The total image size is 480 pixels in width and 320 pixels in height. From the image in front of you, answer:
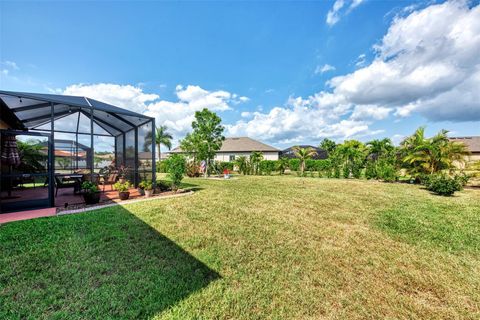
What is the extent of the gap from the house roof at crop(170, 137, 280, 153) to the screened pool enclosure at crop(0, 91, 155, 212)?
64.7 ft

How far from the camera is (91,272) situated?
2.94m

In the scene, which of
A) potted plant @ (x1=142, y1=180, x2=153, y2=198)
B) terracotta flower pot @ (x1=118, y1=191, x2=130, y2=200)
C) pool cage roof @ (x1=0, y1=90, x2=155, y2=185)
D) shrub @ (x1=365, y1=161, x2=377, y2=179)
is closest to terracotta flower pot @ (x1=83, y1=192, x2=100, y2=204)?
terracotta flower pot @ (x1=118, y1=191, x2=130, y2=200)

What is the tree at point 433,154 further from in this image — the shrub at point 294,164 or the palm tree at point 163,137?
the palm tree at point 163,137

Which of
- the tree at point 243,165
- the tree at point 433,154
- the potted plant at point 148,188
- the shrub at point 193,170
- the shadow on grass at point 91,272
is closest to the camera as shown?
the shadow on grass at point 91,272

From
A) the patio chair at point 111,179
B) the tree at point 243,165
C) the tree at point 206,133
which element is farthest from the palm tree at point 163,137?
the patio chair at point 111,179

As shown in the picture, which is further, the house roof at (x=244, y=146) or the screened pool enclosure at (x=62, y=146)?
the house roof at (x=244, y=146)

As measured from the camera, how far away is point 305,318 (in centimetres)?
220

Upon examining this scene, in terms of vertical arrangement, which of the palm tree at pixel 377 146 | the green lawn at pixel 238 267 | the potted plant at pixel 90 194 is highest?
the palm tree at pixel 377 146

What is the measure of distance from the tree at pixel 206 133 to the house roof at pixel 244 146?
12532 mm

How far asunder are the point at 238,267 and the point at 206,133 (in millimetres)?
16311

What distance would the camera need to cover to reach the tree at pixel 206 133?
1847 centimetres

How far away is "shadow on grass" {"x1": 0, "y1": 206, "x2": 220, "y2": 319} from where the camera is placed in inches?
89.0

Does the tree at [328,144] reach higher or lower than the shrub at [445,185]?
higher

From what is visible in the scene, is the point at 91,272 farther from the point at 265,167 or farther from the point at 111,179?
the point at 265,167
